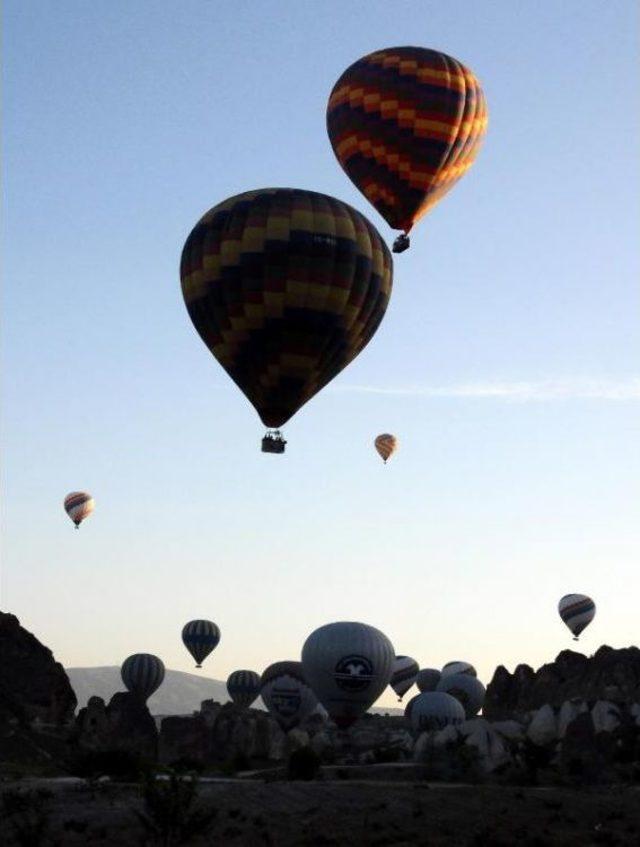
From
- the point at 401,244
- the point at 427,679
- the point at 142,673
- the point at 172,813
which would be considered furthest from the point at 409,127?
the point at 427,679

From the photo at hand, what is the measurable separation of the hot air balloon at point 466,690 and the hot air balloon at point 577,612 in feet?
46.0

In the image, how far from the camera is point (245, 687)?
136625 millimetres

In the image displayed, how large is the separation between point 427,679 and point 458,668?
13.6 feet

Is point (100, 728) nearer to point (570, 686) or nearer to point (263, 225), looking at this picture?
point (570, 686)

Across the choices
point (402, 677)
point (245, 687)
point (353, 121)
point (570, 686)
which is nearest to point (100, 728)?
point (245, 687)

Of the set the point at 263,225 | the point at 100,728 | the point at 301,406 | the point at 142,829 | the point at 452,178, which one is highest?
the point at 452,178

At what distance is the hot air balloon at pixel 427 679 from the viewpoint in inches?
5856

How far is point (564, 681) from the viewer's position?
494 feet

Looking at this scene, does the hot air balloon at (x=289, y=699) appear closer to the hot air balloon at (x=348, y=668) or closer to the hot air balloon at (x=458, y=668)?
the hot air balloon at (x=348, y=668)

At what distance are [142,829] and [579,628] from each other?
92.4m

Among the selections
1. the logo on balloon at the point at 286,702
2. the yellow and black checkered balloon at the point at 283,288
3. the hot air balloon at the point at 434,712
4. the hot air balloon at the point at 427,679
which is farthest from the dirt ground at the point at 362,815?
the hot air balloon at the point at 427,679

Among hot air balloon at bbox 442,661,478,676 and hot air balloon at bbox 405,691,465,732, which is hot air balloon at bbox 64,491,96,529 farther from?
hot air balloon at bbox 442,661,478,676

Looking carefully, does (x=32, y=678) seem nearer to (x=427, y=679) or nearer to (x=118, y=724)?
(x=118, y=724)

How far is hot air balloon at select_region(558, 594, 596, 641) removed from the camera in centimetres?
12625
